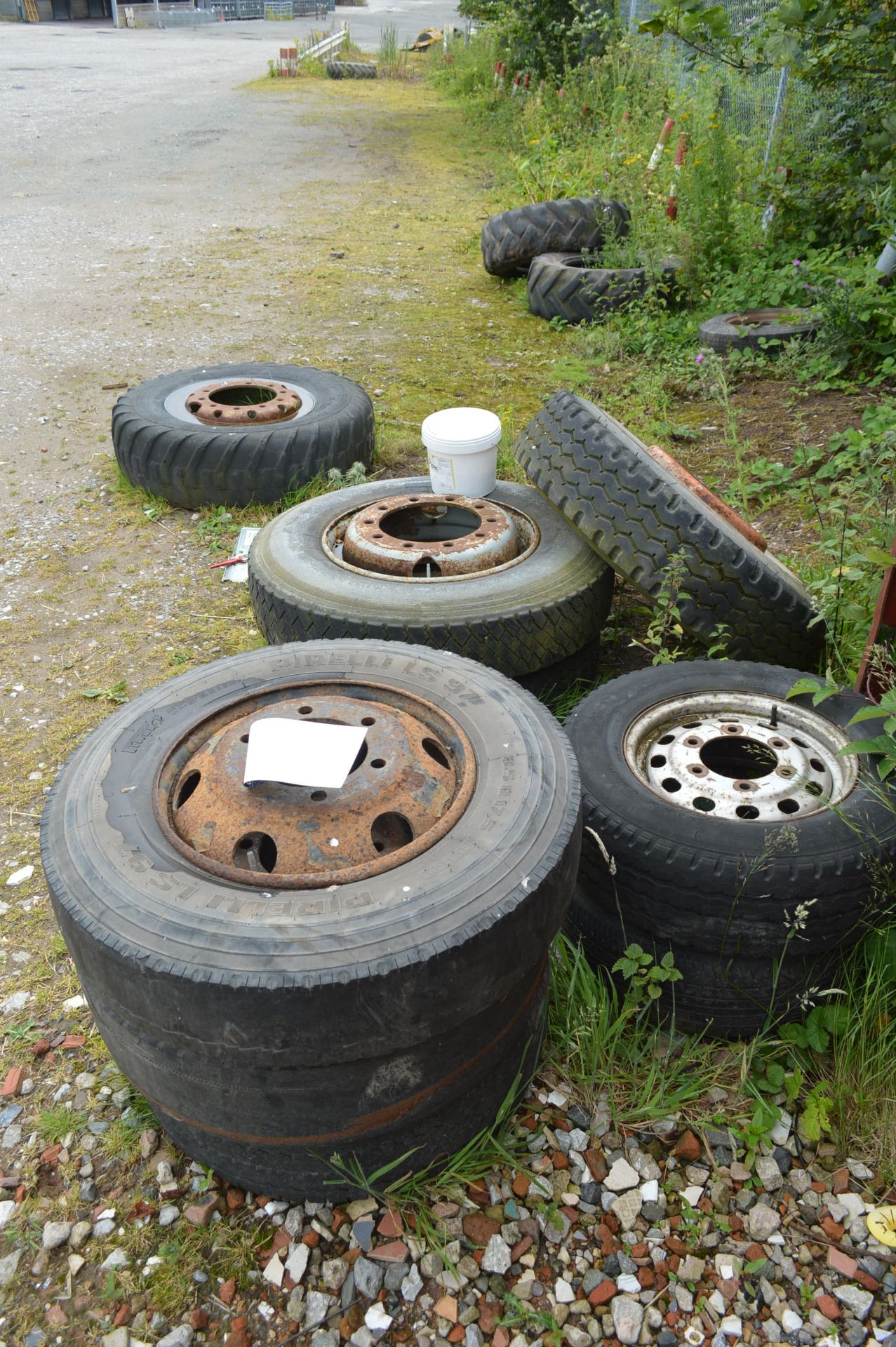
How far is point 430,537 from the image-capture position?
4066 millimetres

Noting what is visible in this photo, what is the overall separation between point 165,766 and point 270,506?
3000mm

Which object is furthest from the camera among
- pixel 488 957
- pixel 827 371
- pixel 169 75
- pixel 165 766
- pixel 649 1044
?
pixel 169 75

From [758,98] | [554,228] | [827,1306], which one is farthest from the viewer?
[758,98]

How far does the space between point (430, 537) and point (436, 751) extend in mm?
1980

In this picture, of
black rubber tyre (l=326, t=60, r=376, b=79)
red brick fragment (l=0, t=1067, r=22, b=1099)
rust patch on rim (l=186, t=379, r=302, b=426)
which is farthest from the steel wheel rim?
black rubber tyre (l=326, t=60, r=376, b=79)

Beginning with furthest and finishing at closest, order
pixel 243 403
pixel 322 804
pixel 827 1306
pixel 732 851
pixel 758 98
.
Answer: pixel 758 98
pixel 243 403
pixel 732 851
pixel 322 804
pixel 827 1306

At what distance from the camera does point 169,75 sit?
22.2m

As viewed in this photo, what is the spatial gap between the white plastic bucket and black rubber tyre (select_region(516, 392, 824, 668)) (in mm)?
544

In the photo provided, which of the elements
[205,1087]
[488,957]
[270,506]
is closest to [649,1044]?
[488,957]

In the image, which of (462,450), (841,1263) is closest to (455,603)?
(462,450)

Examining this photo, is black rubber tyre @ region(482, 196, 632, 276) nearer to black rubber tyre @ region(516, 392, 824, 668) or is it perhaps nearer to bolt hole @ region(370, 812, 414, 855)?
black rubber tyre @ region(516, 392, 824, 668)

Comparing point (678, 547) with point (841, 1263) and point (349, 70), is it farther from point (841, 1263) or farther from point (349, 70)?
point (349, 70)

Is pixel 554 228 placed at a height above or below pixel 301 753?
above

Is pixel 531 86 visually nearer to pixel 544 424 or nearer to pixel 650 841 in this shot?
pixel 544 424
